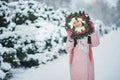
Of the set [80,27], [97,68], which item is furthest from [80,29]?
[97,68]

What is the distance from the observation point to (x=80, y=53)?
12.8 ft

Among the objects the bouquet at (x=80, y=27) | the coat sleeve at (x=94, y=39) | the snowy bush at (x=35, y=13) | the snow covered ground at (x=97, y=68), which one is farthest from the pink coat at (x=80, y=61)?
the snowy bush at (x=35, y=13)

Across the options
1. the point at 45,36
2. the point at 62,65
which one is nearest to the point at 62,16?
the point at 45,36

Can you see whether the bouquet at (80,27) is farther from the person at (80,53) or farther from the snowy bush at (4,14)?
the snowy bush at (4,14)

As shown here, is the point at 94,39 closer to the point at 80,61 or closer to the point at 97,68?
the point at 80,61

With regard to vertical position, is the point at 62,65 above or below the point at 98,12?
below

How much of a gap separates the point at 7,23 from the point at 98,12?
4.89 ft

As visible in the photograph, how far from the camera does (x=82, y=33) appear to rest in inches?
151

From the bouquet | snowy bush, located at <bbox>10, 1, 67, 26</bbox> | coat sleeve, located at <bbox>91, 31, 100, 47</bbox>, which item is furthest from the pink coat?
snowy bush, located at <bbox>10, 1, 67, 26</bbox>

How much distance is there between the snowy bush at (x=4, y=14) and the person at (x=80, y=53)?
158 cm

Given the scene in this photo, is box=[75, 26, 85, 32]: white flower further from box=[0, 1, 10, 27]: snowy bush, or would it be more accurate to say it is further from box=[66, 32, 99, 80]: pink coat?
box=[0, 1, 10, 27]: snowy bush

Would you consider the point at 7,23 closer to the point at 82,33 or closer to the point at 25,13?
the point at 25,13

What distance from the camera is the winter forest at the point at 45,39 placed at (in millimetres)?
4934

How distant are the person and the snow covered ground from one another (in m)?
0.85
